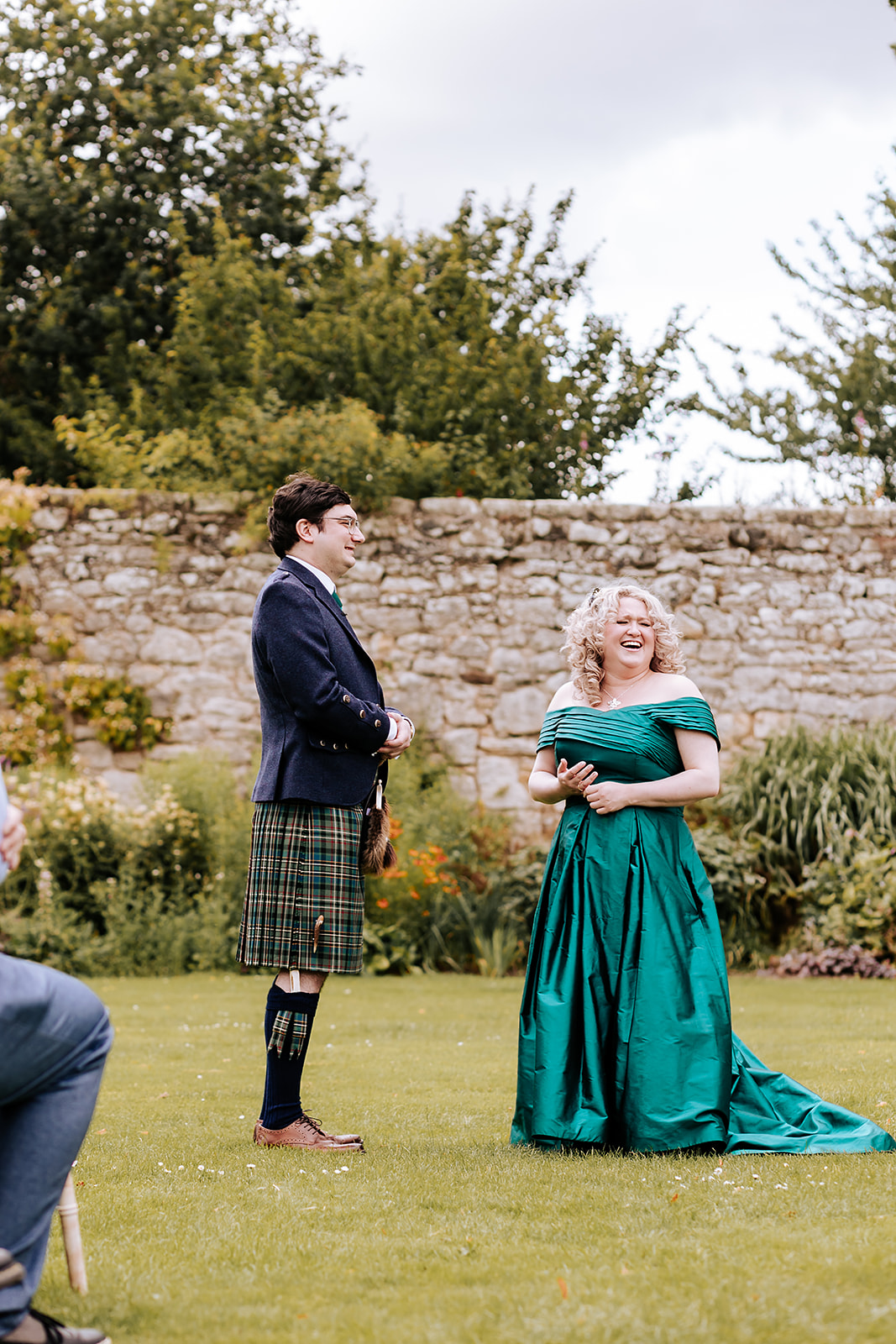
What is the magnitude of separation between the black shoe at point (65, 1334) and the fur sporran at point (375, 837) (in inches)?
75.0

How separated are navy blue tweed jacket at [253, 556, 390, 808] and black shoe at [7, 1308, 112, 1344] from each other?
1844 mm

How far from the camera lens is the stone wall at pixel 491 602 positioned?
1009cm

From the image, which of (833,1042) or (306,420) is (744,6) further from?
(833,1042)

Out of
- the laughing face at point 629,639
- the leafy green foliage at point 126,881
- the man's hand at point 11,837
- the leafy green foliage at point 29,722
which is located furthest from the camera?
the leafy green foliage at point 29,722

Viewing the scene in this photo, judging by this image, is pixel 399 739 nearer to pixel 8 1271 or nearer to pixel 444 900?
pixel 8 1271

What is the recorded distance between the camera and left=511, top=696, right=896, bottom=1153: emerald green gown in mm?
3732

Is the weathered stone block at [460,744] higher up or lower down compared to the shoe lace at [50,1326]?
higher up

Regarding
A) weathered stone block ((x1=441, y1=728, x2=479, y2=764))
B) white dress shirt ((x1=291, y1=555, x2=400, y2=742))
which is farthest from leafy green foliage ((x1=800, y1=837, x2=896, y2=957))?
white dress shirt ((x1=291, y1=555, x2=400, y2=742))

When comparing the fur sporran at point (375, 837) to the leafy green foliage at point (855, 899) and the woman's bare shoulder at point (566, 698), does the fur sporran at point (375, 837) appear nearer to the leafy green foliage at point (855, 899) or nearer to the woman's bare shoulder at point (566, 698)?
the woman's bare shoulder at point (566, 698)

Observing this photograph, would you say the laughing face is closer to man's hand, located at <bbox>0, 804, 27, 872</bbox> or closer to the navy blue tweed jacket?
the navy blue tweed jacket

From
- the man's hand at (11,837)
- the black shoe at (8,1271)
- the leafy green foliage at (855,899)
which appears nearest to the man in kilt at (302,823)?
the man's hand at (11,837)

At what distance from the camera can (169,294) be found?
1451 centimetres

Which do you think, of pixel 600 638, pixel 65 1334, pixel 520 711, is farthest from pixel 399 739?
pixel 520 711

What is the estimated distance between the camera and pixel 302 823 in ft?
12.6
